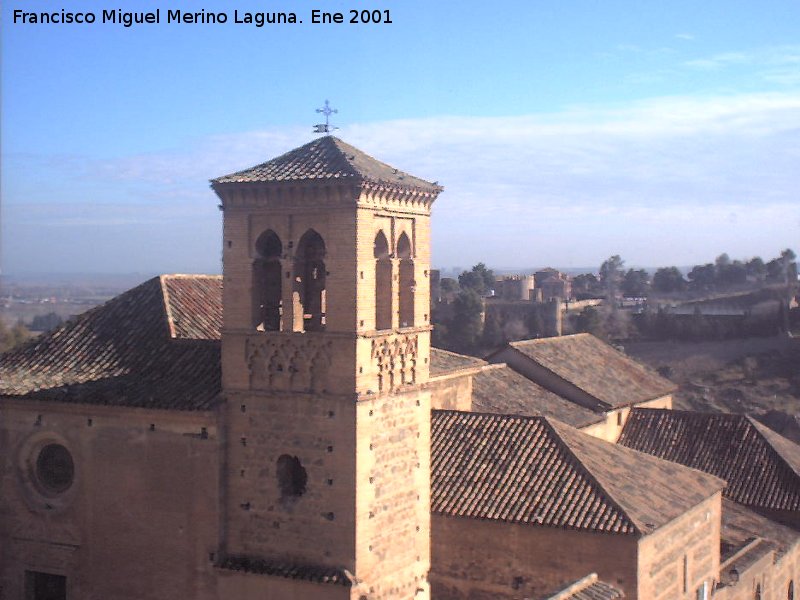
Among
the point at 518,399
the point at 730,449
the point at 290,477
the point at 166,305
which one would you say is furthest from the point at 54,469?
the point at 730,449

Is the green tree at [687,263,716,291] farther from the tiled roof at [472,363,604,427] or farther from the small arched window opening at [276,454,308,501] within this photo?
the small arched window opening at [276,454,308,501]

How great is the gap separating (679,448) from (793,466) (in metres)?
2.75

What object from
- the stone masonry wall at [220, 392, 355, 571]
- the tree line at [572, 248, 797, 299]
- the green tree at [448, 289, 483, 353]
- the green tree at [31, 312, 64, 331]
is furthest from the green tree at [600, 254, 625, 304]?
the stone masonry wall at [220, 392, 355, 571]

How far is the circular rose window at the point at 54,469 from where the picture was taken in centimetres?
1538

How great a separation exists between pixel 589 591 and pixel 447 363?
26.0 ft

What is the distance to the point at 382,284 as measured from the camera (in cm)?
→ 1438

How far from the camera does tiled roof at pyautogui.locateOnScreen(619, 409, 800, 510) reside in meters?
22.9

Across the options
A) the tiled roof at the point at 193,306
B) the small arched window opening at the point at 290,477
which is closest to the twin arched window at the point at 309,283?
the small arched window opening at the point at 290,477

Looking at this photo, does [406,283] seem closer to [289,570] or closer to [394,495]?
[394,495]

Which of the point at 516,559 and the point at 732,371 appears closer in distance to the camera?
the point at 516,559

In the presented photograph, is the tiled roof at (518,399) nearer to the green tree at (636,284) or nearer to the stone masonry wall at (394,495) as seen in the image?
the stone masonry wall at (394,495)

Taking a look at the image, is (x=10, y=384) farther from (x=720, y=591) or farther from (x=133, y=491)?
(x=720, y=591)

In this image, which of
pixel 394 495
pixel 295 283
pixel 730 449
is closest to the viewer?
pixel 295 283

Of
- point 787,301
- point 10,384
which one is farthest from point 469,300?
point 10,384
